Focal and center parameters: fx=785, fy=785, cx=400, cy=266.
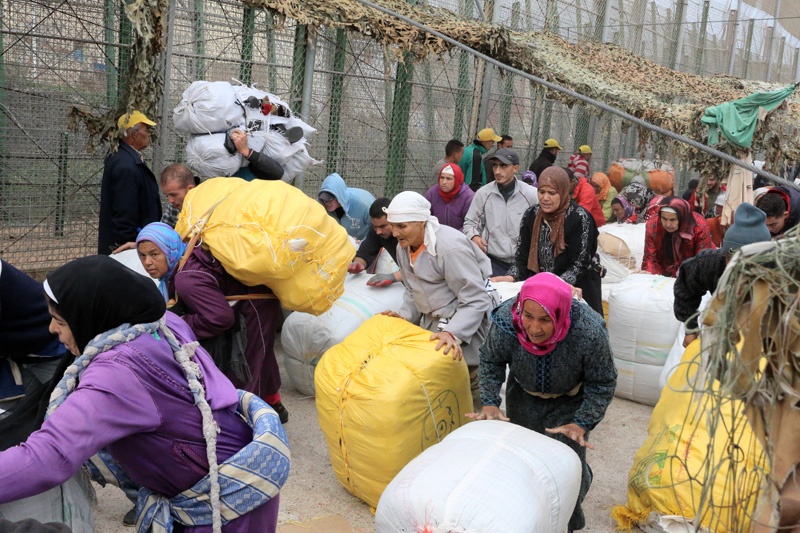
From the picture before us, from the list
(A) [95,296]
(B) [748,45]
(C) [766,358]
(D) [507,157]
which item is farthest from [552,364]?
(B) [748,45]

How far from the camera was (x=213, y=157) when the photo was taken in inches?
207

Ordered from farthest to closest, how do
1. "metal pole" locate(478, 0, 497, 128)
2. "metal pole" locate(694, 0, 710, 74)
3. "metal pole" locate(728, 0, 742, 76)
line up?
1. "metal pole" locate(728, 0, 742, 76)
2. "metal pole" locate(694, 0, 710, 74)
3. "metal pole" locate(478, 0, 497, 128)

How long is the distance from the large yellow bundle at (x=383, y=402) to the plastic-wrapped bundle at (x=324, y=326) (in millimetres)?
912

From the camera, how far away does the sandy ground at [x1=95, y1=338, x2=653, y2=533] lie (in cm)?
379

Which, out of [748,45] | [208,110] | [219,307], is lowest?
[219,307]

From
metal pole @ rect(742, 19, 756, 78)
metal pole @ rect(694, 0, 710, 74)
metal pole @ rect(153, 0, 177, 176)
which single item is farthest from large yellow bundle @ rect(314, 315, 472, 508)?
metal pole @ rect(742, 19, 756, 78)

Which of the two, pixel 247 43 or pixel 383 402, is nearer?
pixel 383 402

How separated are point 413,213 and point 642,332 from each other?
209cm

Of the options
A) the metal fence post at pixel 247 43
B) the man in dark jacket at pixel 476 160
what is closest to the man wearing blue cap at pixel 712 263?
the metal fence post at pixel 247 43

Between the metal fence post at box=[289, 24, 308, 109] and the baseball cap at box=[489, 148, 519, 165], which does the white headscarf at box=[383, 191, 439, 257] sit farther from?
the metal fence post at box=[289, 24, 308, 109]

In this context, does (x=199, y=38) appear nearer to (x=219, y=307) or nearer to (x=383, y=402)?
(x=219, y=307)

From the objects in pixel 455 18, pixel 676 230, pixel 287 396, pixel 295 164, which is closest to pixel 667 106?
pixel 455 18

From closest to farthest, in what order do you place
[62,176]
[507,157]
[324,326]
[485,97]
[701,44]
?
[324,326]
[507,157]
[62,176]
[485,97]
[701,44]

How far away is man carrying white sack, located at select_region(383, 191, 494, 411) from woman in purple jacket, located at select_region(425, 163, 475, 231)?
2173 millimetres
